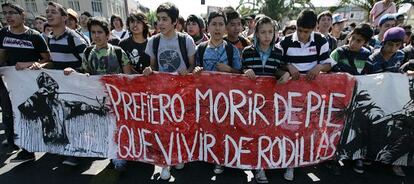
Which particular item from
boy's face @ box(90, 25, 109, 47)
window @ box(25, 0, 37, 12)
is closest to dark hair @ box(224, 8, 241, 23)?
boy's face @ box(90, 25, 109, 47)

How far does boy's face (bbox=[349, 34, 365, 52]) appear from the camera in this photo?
10.6 ft

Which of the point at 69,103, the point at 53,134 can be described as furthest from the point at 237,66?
the point at 53,134

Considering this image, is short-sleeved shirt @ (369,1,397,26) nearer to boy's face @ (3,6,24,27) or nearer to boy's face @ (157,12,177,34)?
boy's face @ (157,12,177,34)

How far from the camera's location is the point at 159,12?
10.6 ft

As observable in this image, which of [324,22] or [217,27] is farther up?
[324,22]

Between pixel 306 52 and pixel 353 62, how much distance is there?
598 millimetres

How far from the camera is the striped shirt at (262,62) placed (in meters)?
3.05

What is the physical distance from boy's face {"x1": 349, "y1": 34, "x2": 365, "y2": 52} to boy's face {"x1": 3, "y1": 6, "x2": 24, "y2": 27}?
12.4 ft

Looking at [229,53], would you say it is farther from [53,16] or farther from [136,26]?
[53,16]

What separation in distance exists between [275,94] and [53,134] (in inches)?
99.6

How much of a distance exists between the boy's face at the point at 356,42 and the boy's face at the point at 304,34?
570 millimetres

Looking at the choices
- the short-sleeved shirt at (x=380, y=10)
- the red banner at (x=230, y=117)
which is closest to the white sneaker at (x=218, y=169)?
the red banner at (x=230, y=117)

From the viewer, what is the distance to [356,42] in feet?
10.7

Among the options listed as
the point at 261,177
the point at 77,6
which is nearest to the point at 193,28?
the point at 261,177
